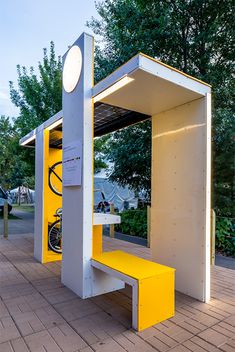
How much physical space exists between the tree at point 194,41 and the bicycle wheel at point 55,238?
11.4ft

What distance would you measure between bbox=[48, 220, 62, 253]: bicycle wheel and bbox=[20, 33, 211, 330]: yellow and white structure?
1.28 metres

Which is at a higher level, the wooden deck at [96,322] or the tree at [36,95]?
the tree at [36,95]

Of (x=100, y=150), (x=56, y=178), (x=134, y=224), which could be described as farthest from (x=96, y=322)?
(x=100, y=150)

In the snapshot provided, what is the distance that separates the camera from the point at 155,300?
226 centimetres

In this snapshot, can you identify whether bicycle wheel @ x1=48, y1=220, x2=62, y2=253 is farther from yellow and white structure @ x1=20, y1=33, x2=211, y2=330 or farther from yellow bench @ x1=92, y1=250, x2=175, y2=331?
yellow bench @ x1=92, y1=250, x2=175, y2=331

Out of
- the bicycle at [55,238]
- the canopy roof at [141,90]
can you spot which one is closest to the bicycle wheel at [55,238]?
the bicycle at [55,238]

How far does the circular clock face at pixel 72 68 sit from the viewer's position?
3.01 metres

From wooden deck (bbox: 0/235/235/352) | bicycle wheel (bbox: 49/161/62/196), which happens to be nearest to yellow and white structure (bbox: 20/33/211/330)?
wooden deck (bbox: 0/235/235/352)

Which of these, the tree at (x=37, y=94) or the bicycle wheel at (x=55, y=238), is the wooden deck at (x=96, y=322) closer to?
the bicycle wheel at (x=55, y=238)

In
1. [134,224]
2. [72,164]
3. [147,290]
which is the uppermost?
[72,164]

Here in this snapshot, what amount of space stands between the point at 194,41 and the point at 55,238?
5386 mm

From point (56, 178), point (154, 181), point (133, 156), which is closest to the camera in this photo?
point (154, 181)

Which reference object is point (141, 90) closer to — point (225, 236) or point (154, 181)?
point (154, 181)

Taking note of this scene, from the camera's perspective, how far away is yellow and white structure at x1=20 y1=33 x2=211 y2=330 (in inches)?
93.6
